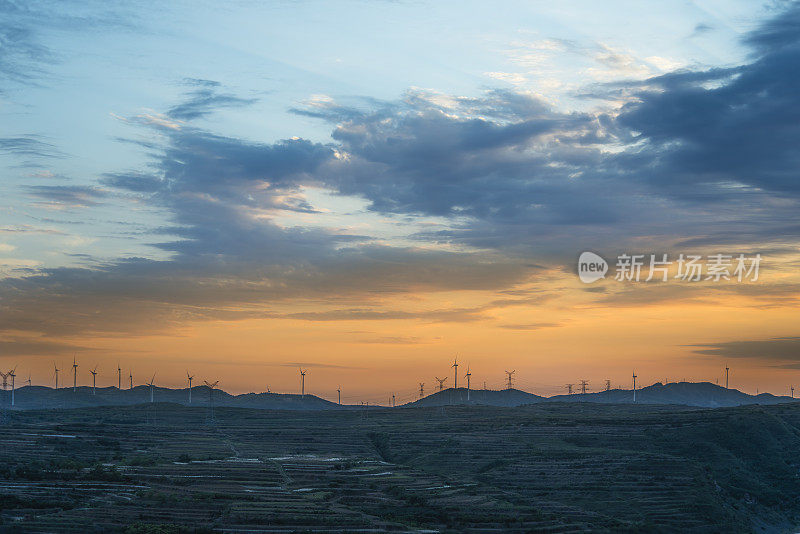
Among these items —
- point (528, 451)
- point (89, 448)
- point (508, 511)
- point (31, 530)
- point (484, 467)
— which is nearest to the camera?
point (31, 530)

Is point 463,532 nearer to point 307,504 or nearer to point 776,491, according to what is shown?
point 307,504

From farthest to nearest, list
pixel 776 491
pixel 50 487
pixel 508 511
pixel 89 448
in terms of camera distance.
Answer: pixel 89 448 < pixel 776 491 < pixel 50 487 < pixel 508 511

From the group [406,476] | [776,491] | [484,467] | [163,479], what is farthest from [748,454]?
[163,479]

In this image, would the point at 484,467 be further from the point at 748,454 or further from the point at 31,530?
the point at 31,530

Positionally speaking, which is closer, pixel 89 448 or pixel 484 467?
pixel 484 467

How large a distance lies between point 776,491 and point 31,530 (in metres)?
135

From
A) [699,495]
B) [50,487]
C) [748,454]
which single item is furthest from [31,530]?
[748,454]

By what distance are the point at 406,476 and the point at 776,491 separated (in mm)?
73436

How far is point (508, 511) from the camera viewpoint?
121500 millimetres

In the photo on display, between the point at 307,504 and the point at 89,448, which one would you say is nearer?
the point at 307,504

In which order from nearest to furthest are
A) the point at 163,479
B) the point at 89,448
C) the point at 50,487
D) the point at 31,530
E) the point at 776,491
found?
the point at 31,530 → the point at 50,487 → the point at 163,479 → the point at 776,491 → the point at 89,448

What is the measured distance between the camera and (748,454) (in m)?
180

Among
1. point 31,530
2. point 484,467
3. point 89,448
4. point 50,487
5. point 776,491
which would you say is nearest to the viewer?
point 31,530

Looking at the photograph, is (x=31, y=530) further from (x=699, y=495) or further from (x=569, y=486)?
(x=699, y=495)
